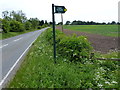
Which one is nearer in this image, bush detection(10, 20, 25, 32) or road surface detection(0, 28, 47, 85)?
road surface detection(0, 28, 47, 85)

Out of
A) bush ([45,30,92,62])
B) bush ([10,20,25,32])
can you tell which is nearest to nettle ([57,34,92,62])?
bush ([45,30,92,62])

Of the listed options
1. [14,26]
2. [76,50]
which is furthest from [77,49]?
[14,26]

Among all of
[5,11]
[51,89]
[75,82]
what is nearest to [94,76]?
[75,82]

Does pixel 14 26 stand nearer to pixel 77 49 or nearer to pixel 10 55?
pixel 10 55

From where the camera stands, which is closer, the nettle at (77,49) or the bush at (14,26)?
the nettle at (77,49)

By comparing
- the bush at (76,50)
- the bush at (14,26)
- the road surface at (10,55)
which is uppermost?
the bush at (14,26)

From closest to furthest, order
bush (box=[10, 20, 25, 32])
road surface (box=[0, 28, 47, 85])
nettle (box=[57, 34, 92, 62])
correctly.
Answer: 1. road surface (box=[0, 28, 47, 85])
2. nettle (box=[57, 34, 92, 62])
3. bush (box=[10, 20, 25, 32])

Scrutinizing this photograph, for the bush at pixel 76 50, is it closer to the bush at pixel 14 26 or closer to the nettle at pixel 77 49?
the nettle at pixel 77 49

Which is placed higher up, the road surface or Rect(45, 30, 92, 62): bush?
Rect(45, 30, 92, 62): bush

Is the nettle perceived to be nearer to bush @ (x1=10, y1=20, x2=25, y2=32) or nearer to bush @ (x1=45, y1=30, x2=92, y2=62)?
bush @ (x1=45, y1=30, x2=92, y2=62)

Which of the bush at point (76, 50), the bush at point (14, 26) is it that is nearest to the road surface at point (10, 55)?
the bush at point (76, 50)

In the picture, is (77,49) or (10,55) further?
(10,55)

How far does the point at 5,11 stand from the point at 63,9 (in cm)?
6157

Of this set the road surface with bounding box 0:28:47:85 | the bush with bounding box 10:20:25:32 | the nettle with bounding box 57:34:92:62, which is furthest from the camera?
the bush with bounding box 10:20:25:32
